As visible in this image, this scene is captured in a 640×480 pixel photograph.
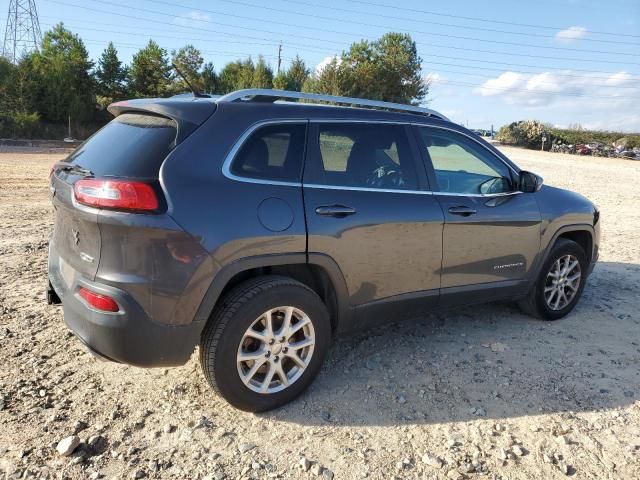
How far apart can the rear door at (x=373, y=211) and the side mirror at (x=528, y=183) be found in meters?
1.04

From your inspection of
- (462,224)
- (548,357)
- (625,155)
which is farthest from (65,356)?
(625,155)

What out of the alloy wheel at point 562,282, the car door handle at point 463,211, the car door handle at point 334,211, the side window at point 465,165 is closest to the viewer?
the car door handle at point 334,211

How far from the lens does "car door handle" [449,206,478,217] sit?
3.86 metres

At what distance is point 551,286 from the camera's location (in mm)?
4754

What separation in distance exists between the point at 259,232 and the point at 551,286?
3.05m

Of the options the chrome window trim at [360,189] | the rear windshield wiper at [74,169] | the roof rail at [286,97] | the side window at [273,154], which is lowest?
the chrome window trim at [360,189]

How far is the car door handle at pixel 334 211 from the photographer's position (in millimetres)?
3191

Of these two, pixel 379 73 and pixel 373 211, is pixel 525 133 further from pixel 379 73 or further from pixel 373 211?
pixel 373 211

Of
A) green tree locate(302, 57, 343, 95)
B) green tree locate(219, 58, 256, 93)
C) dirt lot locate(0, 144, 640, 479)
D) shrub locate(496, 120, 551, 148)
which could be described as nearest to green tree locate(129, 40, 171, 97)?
green tree locate(219, 58, 256, 93)

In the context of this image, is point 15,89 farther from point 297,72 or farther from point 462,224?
point 462,224

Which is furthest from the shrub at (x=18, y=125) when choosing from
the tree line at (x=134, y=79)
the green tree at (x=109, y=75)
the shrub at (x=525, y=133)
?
the shrub at (x=525, y=133)

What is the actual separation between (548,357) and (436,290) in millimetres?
1057

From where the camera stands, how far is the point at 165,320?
2785 mm

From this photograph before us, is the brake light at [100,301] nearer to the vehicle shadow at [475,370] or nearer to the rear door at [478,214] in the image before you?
the vehicle shadow at [475,370]
